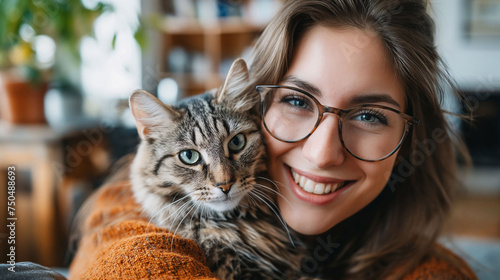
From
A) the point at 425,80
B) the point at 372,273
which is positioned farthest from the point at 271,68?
the point at 372,273

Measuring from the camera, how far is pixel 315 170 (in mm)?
873

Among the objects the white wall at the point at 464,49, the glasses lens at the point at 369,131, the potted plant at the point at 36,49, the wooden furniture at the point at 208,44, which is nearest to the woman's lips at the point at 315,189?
the glasses lens at the point at 369,131

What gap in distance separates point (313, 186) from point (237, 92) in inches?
12.5

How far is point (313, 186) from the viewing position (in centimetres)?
89

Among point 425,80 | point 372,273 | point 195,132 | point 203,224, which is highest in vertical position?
point 425,80

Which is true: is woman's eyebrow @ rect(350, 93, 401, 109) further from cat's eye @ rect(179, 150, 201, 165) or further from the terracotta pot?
the terracotta pot

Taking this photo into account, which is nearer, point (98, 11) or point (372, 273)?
point (372, 273)

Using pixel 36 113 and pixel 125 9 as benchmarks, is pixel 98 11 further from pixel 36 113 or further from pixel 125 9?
pixel 36 113

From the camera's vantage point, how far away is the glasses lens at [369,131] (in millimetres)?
882

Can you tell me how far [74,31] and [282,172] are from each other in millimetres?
1564

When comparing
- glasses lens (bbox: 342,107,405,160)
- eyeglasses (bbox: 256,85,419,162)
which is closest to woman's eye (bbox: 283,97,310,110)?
eyeglasses (bbox: 256,85,419,162)

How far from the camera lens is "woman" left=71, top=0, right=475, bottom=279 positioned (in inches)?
33.4

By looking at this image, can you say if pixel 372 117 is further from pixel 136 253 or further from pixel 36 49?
pixel 36 49

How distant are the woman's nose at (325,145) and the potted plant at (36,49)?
1326 millimetres
